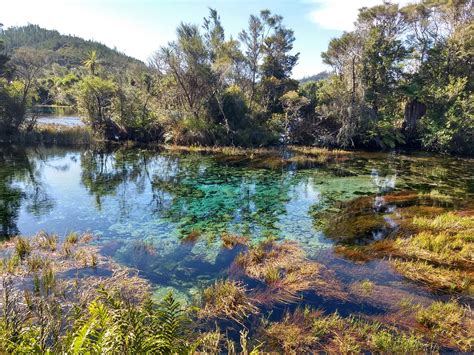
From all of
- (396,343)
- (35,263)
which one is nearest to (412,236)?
(396,343)

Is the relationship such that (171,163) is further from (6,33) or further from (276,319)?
(6,33)

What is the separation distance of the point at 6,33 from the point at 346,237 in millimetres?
196280

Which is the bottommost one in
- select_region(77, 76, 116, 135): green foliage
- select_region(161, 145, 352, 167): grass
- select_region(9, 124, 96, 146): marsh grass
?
select_region(161, 145, 352, 167): grass

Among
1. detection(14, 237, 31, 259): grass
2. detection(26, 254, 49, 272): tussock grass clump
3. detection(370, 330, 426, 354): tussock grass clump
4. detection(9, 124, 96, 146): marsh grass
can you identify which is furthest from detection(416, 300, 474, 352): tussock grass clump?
detection(9, 124, 96, 146): marsh grass

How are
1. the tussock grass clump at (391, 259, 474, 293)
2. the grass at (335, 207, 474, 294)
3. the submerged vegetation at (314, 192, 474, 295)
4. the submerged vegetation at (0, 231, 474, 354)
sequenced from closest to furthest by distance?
the submerged vegetation at (0, 231, 474, 354)
the tussock grass clump at (391, 259, 474, 293)
the grass at (335, 207, 474, 294)
the submerged vegetation at (314, 192, 474, 295)

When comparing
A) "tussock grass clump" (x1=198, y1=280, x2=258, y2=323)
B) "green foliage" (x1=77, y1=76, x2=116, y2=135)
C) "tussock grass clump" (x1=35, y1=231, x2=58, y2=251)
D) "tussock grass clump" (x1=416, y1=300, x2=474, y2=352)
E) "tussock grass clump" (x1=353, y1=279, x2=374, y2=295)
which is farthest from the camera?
"green foliage" (x1=77, y1=76, x2=116, y2=135)

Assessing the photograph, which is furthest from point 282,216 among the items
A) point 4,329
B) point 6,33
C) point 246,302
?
point 6,33

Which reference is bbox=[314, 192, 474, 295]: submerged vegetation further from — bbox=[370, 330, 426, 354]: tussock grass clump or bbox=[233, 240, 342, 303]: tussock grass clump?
bbox=[370, 330, 426, 354]: tussock grass clump

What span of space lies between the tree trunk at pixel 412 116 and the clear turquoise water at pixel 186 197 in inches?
325

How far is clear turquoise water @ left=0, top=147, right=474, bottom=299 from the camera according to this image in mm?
8805

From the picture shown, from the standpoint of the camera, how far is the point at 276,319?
20.4 feet

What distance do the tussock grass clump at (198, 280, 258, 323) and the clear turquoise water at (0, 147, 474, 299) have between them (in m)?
0.68

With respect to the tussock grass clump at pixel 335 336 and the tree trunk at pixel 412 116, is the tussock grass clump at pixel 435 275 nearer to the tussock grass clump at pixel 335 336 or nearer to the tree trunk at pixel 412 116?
the tussock grass clump at pixel 335 336

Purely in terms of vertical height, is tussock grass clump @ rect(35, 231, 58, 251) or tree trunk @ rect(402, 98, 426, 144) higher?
tree trunk @ rect(402, 98, 426, 144)
